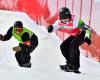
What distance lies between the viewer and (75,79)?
722 centimetres

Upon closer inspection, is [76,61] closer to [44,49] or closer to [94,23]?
[94,23]

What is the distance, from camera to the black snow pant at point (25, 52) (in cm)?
811

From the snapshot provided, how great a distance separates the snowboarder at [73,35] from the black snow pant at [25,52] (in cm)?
43

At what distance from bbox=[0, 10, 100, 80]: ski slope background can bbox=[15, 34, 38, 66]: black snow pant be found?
161mm

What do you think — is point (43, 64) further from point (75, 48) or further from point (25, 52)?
point (75, 48)

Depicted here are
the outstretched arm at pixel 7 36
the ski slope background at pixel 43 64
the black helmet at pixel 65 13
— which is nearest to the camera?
the ski slope background at pixel 43 64

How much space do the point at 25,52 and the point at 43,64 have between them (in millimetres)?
720

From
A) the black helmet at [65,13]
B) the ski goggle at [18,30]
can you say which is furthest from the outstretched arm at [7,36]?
the black helmet at [65,13]

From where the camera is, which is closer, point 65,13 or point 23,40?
point 65,13

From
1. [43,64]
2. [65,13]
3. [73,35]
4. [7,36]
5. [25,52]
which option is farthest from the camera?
[43,64]

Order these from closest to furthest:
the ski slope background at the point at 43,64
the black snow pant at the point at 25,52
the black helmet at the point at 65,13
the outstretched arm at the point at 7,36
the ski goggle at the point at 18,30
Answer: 1. the ski slope background at the point at 43,64
2. the black helmet at the point at 65,13
3. the ski goggle at the point at 18,30
4. the black snow pant at the point at 25,52
5. the outstretched arm at the point at 7,36

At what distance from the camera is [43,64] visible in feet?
28.8

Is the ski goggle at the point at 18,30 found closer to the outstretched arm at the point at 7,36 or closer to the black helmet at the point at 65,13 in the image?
the outstretched arm at the point at 7,36

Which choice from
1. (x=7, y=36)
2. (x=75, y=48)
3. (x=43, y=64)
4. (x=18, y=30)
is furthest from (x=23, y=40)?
(x=75, y=48)
